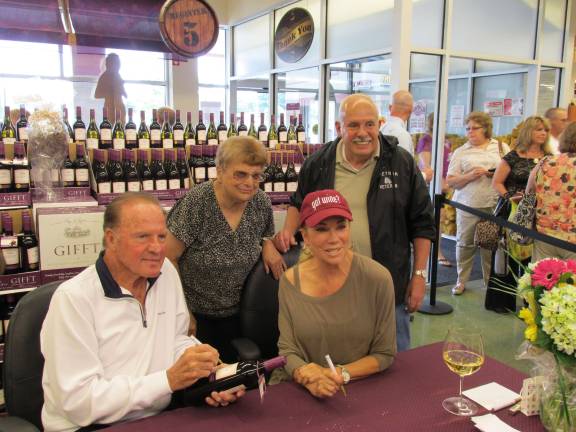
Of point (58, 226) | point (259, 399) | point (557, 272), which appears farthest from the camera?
point (58, 226)

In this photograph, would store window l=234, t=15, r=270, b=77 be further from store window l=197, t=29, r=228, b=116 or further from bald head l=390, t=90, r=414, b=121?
bald head l=390, t=90, r=414, b=121

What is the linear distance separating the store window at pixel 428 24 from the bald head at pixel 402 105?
91 centimetres

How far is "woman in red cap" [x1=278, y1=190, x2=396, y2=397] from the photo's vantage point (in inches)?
65.7

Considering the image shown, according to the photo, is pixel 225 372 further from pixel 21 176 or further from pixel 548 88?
pixel 548 88

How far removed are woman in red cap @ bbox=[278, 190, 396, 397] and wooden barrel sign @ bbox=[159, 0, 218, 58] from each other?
2238 mm

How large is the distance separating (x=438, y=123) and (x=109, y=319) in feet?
14.0

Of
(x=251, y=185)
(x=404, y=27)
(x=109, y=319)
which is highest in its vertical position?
(x=404, y=27)

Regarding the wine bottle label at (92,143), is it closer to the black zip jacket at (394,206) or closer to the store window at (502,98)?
the black zip jacket at (394,206)

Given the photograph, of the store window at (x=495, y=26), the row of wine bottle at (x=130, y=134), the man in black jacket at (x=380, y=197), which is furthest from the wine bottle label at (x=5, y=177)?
the store window at (x=495, y=26)

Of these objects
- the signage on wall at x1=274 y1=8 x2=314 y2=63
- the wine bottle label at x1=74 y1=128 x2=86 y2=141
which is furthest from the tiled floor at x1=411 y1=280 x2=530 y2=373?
the signage on wall at x1=274 y1=8 x2=314 y2=63

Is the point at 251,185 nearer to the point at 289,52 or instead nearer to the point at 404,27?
the point at 404,27

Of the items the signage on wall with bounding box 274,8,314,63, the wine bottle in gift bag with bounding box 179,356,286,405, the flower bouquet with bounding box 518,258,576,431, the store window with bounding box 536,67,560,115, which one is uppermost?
the signage on wall with bounding box 274,8,314,63

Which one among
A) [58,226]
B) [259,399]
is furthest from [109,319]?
[58,226]

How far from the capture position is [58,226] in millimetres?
2789
